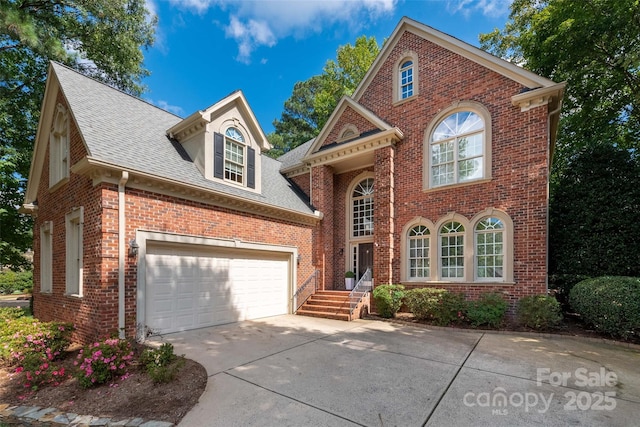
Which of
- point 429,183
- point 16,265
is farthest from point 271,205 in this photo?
point 16,265

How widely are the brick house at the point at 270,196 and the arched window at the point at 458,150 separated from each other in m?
0.04

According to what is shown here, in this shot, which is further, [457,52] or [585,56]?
[585,56]

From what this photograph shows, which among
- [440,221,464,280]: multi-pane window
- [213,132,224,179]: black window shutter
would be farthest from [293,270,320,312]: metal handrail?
[213,132,224,179]: black window shutter

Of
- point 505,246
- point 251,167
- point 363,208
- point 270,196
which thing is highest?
point 251,167

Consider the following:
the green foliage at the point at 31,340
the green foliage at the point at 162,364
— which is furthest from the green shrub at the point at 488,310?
the green foliage at the point at 31,340

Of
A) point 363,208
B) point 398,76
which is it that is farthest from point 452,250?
point 398,76

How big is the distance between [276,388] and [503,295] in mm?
7333

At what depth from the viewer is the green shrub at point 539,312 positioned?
734cm

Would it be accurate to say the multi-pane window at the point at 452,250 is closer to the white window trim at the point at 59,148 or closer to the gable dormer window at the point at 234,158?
the gable dormer window at the point at 234,158

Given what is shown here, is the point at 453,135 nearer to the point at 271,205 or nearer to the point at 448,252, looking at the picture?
the point at 448,252

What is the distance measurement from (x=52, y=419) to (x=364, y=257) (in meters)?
10.1

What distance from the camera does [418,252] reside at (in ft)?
33.1

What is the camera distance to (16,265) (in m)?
13.4

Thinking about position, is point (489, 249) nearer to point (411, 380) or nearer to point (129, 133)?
point (411, 380)
